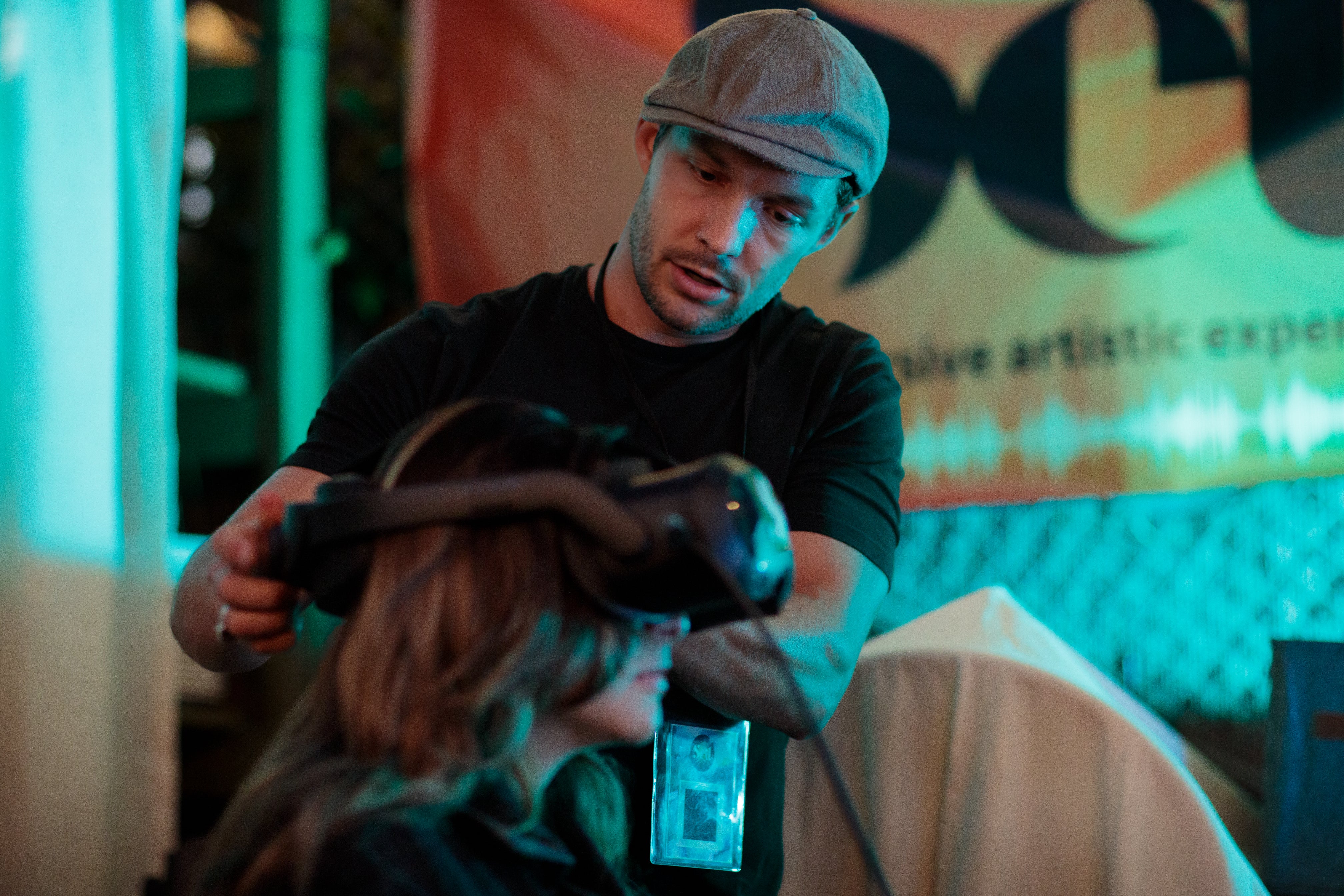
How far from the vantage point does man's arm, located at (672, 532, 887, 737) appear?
1.06 meters

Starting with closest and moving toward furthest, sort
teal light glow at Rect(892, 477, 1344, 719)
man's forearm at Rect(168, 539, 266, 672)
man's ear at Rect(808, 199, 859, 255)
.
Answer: man's forearm at Rect(168, 539, 266, 672), man's ear at Rect(808, 199, 859, 255), teal light glow at Rect(892, 477, 1344, 719)

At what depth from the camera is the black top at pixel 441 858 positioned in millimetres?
658

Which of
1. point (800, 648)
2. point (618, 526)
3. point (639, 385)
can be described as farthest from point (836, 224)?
point (618, 526)

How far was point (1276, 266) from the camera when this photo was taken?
75.5 inches

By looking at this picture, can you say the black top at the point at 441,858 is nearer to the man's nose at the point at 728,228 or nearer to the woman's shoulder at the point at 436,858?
the woman's shoulder at the point at 436,858

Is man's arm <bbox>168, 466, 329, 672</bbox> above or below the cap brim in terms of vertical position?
below

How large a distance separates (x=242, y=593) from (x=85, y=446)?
1365 millimetres

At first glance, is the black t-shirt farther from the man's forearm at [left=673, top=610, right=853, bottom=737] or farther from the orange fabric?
the orange fabric

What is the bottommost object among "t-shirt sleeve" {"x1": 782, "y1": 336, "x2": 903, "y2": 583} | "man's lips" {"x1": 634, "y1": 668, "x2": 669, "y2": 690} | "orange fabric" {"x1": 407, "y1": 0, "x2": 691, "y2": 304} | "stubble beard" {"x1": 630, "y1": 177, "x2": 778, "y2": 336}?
"man's lips" {"x1": 634, "y1": 668, "x2": 669, "y2": 690}

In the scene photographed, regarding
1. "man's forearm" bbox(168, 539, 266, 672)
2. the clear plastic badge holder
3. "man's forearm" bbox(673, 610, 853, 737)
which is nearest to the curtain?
"man's forearm" bbox(168, 539, 266, 672)

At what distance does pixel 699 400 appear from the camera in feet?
4.27

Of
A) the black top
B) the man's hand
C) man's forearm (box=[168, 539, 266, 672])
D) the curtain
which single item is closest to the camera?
the black top

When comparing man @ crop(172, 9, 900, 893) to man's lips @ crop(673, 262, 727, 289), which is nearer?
man @ crop(172, 9, 900, 893)

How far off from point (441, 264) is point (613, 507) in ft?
6.49
